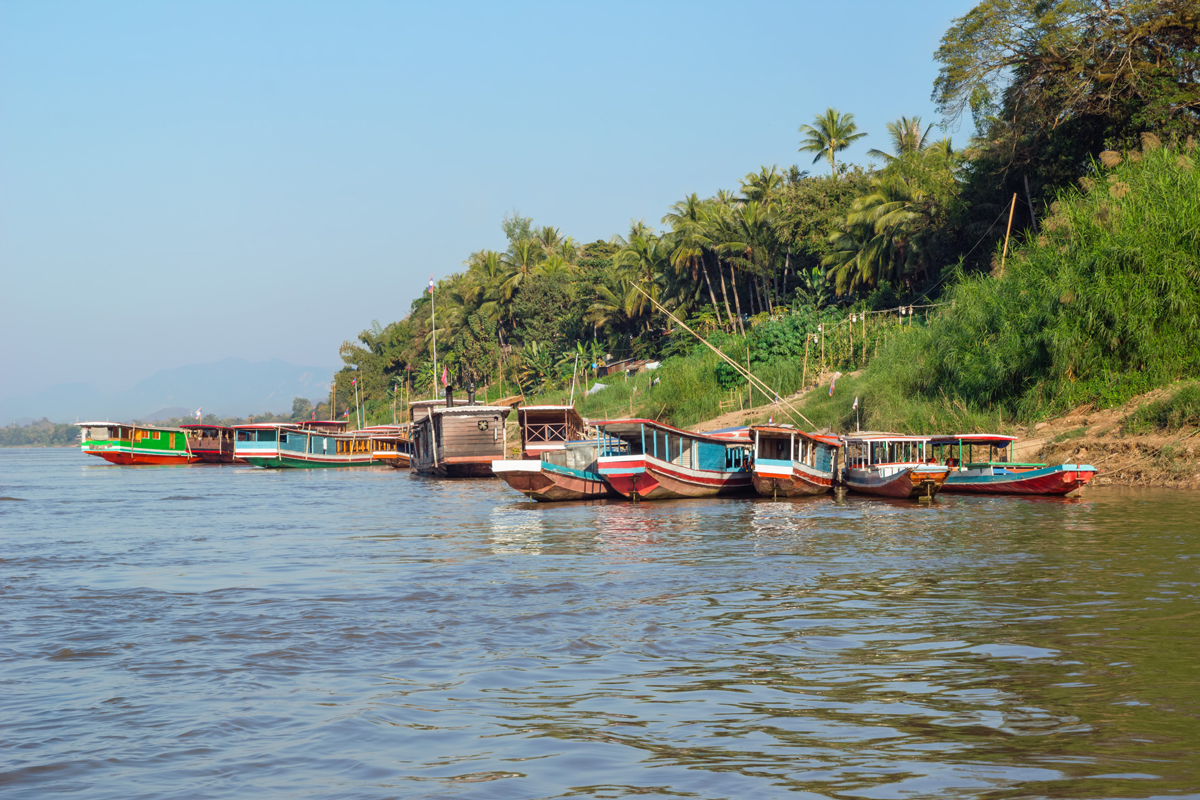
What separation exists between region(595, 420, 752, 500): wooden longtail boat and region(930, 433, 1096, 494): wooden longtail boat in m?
5.14

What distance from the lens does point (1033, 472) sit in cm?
2262

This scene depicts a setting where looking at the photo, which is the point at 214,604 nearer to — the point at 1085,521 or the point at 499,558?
the point at 499,558

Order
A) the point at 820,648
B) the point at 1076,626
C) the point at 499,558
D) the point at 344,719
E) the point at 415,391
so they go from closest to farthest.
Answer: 1. the point at 344,719
2. the point at 820,648
3. the point at 1076,626
4. the point at 499,558
5. the point at 415,391

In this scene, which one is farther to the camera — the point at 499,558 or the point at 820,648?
the point at 499,558

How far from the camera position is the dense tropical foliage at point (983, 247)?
87.8 ft

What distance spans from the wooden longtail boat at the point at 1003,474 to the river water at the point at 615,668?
5.73 m

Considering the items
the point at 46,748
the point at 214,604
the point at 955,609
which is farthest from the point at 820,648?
the point at 214,604

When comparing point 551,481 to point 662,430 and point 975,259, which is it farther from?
point 975,259

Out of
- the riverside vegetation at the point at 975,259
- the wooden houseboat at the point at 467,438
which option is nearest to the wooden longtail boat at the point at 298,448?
the riverside vegetation at the point at 975,259

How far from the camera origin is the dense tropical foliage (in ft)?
87.8

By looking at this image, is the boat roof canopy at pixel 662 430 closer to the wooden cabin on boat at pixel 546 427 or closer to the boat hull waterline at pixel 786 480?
the boat hull waterline at pixel 786 480

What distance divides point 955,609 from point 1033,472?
14420 millimetres

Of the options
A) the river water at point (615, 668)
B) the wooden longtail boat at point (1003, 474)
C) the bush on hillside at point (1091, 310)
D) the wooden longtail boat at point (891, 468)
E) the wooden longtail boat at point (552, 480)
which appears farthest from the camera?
the bush on hillside at point (1091, 310)

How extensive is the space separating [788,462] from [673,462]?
296 cm
